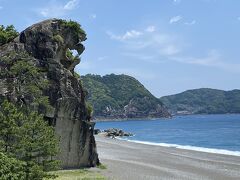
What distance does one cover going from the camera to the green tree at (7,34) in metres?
58.0

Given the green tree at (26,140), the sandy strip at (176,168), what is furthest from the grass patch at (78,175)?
the green tree at (26,140)

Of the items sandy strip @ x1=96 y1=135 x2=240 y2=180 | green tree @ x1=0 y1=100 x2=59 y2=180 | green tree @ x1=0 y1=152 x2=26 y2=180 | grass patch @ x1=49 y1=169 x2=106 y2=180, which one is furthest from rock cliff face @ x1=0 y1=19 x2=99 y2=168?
green tree @ x1=0 y1=152 x2=26 y2=180

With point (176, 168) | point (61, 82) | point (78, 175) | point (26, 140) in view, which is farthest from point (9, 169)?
point (176, 168)

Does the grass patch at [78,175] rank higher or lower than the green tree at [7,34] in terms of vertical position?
lower

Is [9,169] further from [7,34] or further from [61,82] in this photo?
[7,34]

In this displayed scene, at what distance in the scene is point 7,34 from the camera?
2317 inches

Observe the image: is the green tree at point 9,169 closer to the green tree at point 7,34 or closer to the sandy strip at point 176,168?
the sandy strip at point 176,168

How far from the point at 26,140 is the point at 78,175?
67.2 feet

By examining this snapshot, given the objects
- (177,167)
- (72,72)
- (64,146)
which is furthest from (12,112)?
(177,167)

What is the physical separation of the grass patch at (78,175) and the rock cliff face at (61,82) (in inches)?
86.5

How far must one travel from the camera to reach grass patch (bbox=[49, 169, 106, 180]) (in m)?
48.2

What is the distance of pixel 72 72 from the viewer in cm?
5969

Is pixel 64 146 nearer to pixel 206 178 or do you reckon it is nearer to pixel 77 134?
pixel 77 134

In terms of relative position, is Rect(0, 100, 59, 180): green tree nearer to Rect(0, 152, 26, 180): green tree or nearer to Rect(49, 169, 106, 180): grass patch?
Rect(0, 152, 26, 180): green tree
